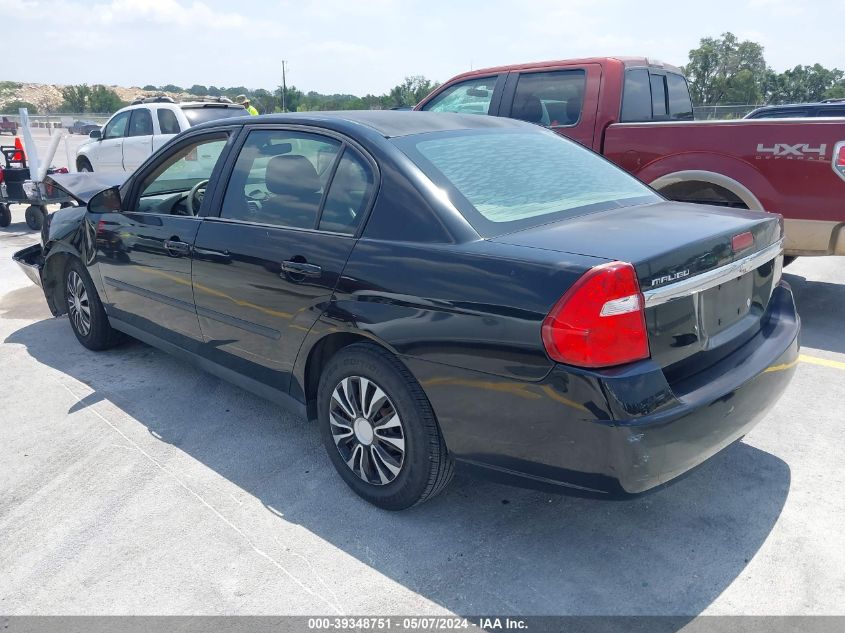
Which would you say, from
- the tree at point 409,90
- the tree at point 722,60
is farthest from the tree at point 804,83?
the tree at point 409,90

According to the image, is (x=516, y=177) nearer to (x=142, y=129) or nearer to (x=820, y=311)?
(x=820, y=311)

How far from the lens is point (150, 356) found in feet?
16.6

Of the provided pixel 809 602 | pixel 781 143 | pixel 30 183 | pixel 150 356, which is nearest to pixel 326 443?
pixel 809 602

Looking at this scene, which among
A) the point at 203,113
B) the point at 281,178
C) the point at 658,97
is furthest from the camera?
the point at 203,113

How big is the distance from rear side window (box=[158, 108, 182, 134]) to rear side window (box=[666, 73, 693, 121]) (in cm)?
826

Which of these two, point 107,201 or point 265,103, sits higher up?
point 265,103

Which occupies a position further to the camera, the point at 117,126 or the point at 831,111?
the point at 117,126

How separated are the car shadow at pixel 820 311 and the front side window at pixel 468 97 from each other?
3435 mm

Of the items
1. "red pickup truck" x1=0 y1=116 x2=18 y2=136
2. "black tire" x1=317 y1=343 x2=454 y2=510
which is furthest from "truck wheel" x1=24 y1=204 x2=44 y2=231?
"red pickup truck" x1=0 y1=116 x2=18 y2=136

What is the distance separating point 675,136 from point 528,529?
391 cm

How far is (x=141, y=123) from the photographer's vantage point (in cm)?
1257

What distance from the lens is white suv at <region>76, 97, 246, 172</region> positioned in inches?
465

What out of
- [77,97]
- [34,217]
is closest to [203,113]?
[34,217]

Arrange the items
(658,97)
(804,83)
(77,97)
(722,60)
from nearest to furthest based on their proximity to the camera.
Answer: (658,97) < (804,83) < (722,60) < (77,97)
